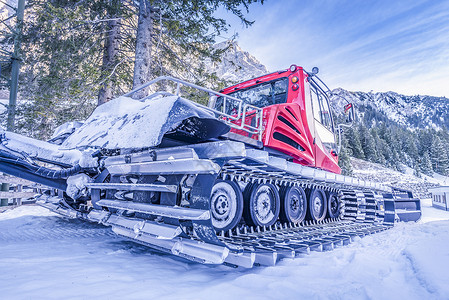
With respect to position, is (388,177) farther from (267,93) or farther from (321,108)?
(267,93)

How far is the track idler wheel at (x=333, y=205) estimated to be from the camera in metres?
5.48

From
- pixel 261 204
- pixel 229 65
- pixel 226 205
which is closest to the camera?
pixel 226 205

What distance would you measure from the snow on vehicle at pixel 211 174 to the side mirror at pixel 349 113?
5 cm

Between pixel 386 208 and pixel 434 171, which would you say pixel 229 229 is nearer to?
pixel 386 208

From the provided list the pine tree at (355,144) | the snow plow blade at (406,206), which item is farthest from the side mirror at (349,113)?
the pine tree at (355,144)

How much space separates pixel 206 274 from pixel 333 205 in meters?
4.35

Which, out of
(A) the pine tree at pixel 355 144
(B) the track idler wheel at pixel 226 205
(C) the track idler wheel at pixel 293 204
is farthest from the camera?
(A) the pine tree at pixel 355 144

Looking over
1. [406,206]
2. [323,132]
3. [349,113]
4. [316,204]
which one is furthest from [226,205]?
[406,206]

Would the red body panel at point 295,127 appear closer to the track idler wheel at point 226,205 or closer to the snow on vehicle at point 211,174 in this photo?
the snow on vehicle at point 211,174

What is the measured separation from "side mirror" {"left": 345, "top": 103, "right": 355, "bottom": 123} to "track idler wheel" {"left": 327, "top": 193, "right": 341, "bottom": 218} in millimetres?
1749

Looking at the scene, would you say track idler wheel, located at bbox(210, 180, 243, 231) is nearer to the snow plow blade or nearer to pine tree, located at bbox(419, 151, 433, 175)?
the snow plow blade

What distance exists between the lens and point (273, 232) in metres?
3.65

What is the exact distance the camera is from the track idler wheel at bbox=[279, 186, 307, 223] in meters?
4.30

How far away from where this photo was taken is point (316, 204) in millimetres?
5195
